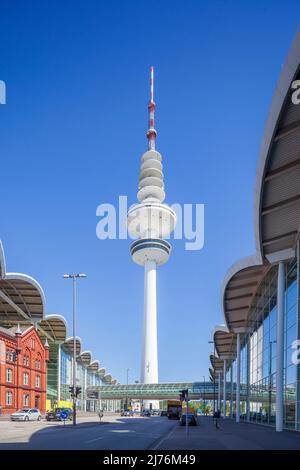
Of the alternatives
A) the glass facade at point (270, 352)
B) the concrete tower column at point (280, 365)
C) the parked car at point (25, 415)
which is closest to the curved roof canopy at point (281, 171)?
the glass facade at point (270, 352)

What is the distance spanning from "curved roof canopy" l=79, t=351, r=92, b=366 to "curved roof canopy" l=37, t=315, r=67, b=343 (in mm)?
23884

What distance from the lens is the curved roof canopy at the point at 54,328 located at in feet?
261

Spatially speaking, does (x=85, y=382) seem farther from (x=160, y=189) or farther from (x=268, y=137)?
(x=268, y=137)

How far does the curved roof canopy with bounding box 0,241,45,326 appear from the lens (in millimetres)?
59594

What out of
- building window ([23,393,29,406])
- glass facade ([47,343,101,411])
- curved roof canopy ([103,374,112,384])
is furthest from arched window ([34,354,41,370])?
curved roof canopy ([103,374,112,384])

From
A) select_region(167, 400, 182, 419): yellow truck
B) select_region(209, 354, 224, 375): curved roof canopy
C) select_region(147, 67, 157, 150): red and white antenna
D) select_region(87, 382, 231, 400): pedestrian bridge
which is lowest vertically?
select_region(87, 382, 231, 400): pedestrian bridge

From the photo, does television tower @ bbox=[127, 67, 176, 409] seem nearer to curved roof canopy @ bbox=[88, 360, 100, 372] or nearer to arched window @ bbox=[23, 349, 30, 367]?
curved roof canopy @ bbox=[88, 360, 100, 372]

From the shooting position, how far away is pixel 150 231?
131375 millimetres

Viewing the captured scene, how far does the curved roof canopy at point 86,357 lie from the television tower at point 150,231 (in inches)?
533

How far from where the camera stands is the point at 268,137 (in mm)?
22625

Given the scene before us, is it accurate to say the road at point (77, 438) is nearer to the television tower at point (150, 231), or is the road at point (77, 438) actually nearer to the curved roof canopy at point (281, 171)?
the curved roof canopy at point (281, 171)

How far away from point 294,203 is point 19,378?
4372cm

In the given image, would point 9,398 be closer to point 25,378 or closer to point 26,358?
point 25,378
